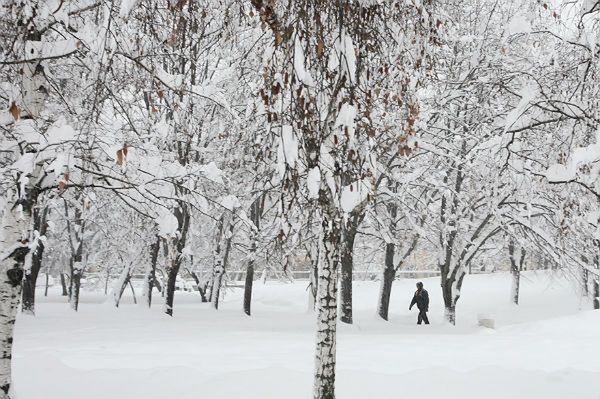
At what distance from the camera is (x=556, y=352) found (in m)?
9.79

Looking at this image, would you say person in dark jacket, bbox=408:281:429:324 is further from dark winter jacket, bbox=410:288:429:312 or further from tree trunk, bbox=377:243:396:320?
tree trunk, bbox=377:243:396:320

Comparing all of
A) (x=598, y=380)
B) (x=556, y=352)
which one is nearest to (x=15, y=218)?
(x=598, y=380)

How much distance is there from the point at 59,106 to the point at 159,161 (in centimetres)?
314

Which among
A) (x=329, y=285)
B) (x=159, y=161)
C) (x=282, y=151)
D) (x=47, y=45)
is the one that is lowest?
(x=329, y=285)

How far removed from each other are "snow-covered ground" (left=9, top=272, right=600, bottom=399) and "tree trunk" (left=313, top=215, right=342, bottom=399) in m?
0.98

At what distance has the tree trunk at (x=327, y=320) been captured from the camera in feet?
17.8

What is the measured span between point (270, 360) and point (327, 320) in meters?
2.98

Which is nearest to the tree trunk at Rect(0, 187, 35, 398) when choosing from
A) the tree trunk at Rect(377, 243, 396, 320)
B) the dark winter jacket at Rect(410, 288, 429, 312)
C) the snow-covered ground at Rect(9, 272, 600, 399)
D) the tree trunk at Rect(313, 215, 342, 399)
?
the snow-covered ground at Rect(9, 272, 600, 399)

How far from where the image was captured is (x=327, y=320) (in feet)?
18.2

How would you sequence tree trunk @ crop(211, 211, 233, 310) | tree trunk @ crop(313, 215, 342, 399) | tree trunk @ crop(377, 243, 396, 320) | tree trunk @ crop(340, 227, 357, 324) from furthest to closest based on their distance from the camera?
tree trunk @ crop(211, 211, 233, 310) < tree trunk @ crop(377, 243, 396, 320) < tree trunk @ crop(340, 227, 357, 324) < tree trunk @ crop(313, 215, 342, 399)

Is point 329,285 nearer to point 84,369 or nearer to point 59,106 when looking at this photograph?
point 84,369

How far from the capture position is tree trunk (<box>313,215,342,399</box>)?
17.8ft

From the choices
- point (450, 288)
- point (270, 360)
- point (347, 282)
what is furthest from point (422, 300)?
point (270, 360)

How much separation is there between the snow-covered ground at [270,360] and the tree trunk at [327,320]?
977 millimetres
